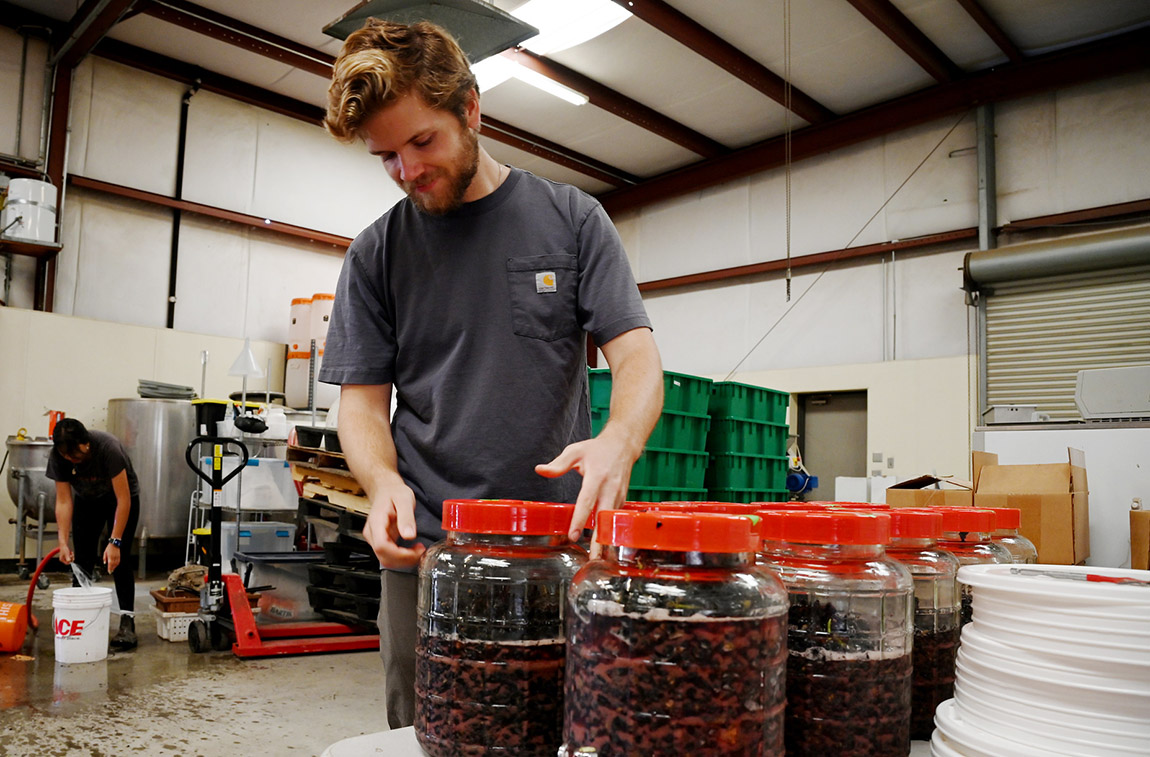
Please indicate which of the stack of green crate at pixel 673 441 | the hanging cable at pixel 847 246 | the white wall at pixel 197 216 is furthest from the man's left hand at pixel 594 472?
the white wall at pixel 197 216

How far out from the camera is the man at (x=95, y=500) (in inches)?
164

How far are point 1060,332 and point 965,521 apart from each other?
5.76m

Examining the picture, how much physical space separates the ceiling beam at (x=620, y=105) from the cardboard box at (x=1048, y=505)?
5.24 metres

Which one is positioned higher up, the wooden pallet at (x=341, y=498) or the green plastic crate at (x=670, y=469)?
the green plastic crate at (x=670, y=469)

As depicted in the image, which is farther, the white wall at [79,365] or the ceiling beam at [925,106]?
the white wall at [79,365]

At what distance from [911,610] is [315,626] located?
4.26 meters

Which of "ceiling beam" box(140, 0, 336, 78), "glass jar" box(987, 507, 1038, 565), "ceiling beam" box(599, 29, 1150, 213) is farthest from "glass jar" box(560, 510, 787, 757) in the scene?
"ceiling beam" box(599, 29, 1150, 213)

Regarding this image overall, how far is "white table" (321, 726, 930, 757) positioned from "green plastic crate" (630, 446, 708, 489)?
9.52 feet

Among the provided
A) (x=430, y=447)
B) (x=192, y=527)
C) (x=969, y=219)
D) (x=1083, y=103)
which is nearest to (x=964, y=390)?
(x=969, y=219)

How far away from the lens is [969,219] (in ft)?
22.1

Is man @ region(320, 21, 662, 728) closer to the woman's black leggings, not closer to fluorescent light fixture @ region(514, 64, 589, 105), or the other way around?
the woman's black leggings

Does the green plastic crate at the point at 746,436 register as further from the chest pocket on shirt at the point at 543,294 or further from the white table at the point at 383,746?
the white table at the point at 383,746

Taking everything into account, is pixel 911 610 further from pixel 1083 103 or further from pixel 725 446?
pixel 1083 103

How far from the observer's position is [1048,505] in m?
2.15
